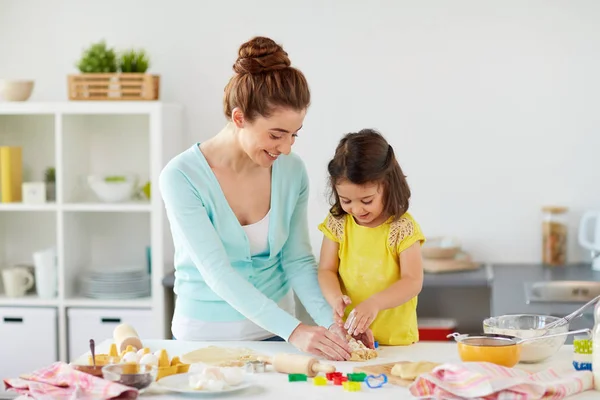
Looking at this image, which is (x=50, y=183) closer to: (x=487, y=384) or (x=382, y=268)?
(x=382, y=268)

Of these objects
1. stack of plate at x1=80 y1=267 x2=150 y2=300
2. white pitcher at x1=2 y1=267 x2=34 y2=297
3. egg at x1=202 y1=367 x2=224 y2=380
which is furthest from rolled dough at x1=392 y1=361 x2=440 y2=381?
white pitcher at x1=2 y1=267 x2=34 y2=297

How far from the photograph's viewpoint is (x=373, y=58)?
12.9ft

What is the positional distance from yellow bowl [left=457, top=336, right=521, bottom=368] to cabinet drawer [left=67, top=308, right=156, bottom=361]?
6.82ft

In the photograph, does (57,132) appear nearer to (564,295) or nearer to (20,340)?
(20,340)

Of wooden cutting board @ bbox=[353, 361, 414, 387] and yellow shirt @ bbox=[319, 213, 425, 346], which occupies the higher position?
yellow shirt @ bbox=[319, 213, 425, 346]

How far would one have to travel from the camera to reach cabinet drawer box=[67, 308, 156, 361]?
12.4 ft

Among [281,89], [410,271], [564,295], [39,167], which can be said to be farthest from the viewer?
[39,167]

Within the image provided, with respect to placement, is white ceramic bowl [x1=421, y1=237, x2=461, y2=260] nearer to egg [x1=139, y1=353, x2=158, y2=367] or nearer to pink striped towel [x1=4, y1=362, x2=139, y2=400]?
egg [x1=139, y1=353, x2=158, y2=367]

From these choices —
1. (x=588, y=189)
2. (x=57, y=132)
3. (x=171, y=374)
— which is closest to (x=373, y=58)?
(x=588, y=189)

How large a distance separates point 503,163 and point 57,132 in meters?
1.96

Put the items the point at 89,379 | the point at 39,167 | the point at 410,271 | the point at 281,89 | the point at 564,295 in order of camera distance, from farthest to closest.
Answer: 1. the point at 39,167
2. the point at 564,295
3. the point at 410,271
4. the point at 281,89
5. the point at 89,379

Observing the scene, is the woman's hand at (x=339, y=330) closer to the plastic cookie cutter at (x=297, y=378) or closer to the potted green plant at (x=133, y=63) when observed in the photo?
the plastic cookie cutter at (x=297, y=378)

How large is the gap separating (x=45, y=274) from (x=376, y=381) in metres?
2.40

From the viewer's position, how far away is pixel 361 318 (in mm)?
2215
